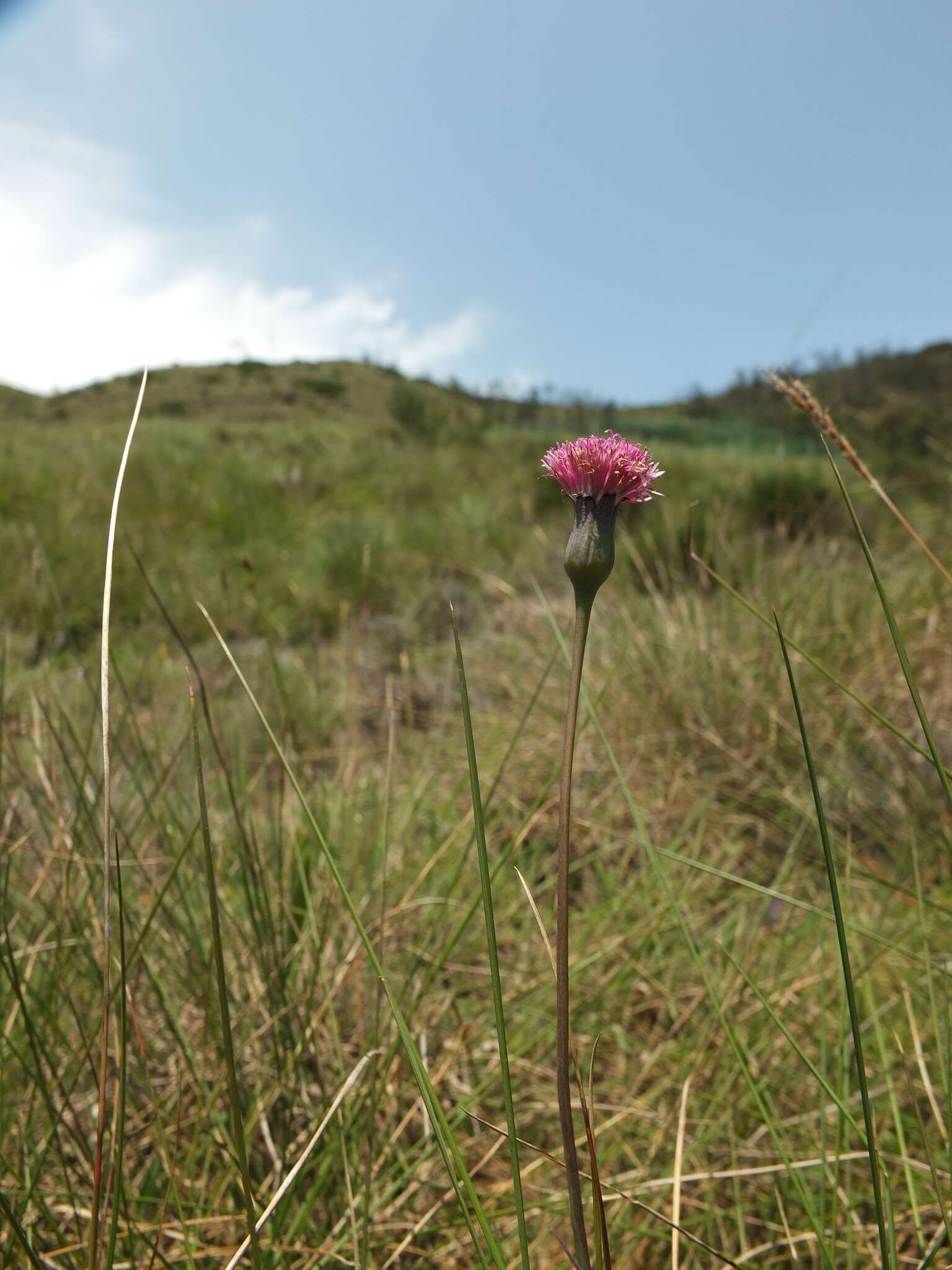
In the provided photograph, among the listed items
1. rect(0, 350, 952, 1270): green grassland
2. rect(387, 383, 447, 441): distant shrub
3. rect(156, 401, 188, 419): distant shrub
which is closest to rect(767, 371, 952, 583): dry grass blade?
rect(0, 350, 952, 1270): green grassland

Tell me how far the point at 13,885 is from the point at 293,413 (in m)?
15.2

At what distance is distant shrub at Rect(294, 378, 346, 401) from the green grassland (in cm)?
1525

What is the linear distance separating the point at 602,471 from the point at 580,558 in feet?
0.17

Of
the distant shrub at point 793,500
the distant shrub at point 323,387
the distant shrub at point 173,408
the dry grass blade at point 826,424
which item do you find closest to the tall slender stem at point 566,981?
the dry grass blade at point 826,424

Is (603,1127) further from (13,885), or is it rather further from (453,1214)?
(13,885)

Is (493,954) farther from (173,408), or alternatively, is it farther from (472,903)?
(173,408)

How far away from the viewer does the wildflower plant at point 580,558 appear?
32 cm

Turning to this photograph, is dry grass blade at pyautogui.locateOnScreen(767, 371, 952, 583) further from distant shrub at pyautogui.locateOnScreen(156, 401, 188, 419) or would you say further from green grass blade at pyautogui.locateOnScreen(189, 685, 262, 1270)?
distant shrub at pyautogui.locateOnScreen(156, 401, 188, 419)

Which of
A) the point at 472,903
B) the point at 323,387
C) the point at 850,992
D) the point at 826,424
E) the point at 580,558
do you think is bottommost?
the point at 472,903

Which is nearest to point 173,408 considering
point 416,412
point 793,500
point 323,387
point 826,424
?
point 323,387

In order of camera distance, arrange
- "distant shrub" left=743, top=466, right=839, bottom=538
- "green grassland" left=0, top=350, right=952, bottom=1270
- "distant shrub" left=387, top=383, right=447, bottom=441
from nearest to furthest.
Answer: "green grassland" left=0, top=350, right=952, bottom=1270 < "distant shrub" left=743, top=466, right=839, bottom=538 < "distant shrub" left=387, top=383, right=447, bottom=441

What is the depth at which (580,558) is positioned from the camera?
0.38m

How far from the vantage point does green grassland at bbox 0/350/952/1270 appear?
2.39 ft

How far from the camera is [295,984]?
93cm
